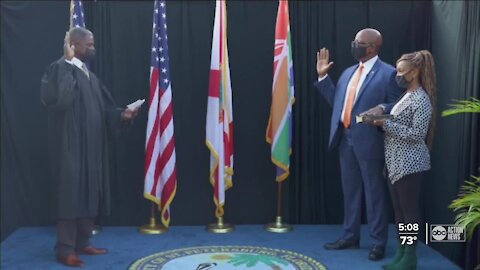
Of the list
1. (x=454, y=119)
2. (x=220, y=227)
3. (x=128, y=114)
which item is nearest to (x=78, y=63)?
(x=128, y=114)

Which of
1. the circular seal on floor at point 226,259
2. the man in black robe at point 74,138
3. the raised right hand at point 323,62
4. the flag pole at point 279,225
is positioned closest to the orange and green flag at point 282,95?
the flag pole at point 279,225

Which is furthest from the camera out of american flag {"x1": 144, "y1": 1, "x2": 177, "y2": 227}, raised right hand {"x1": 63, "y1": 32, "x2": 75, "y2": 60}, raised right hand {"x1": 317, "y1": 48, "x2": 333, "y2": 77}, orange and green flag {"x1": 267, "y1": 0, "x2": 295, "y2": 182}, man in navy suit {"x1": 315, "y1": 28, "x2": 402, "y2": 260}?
orange and green flag {"x1": 267, "y1": 0, "x2": 295, "y2": 182}

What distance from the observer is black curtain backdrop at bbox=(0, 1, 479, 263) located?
4.88 m

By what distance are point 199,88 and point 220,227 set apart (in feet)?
4.20

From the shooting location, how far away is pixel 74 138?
3.73 meters

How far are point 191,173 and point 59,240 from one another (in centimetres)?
155

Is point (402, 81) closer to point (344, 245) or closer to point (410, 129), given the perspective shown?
point (410, 129)

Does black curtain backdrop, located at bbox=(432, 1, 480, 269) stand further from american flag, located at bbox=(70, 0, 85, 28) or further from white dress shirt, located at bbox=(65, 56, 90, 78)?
american flag, located at bbox=(70, 0, 85, 28)

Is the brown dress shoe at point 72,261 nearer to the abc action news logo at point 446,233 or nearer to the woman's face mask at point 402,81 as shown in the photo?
the woman's face mask at point 402,81

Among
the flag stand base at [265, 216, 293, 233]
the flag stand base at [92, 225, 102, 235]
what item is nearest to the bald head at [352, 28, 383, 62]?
the flag stand base at [265, 216, 293, 233]

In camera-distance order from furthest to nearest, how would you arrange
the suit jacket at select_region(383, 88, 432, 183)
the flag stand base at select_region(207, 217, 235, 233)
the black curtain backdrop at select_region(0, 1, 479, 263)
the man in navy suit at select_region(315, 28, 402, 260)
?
1. the black curtain backdrop at select_region(0, 1, 479, 263)
2. the flag stand base at select_region(207, 217, 235, 233)
3. the man in navy suit at select_region(315, 28, 402, 260)
4. the suit jacket at select_region(383, 88, 432, 183)

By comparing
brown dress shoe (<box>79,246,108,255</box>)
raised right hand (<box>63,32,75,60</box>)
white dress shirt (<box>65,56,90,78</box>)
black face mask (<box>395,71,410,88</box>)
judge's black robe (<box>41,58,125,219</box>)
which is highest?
raised right hand (<box>63,32,75,60</box>)

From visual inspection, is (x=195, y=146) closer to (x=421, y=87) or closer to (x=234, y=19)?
(x=234, y=19)

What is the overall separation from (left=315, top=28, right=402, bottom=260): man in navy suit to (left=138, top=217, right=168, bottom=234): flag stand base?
170 cm
